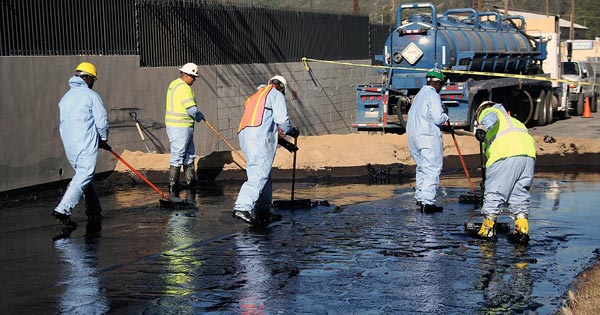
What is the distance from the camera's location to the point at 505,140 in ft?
31.9

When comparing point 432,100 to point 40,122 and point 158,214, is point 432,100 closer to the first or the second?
point 158,214

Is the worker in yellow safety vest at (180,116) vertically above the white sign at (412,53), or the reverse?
the white sign at (412,53)

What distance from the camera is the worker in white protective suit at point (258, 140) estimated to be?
1074cm

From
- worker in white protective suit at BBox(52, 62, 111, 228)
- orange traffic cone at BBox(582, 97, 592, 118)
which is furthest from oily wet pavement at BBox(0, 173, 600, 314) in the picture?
orange traffic cone at BBox(582, 97, 592, 118)

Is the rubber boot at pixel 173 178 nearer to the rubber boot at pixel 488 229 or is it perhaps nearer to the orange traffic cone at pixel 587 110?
the rubber boot at pixel 488 229

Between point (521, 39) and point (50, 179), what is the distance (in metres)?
17.1

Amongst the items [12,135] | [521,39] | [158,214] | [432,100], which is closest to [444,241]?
[432,100]

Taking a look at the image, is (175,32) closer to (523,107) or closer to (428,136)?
(428,136)

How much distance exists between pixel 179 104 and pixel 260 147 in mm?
3630

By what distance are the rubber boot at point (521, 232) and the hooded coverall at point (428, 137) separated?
2261mm

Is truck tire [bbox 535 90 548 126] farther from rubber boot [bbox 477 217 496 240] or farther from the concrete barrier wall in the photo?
rubber boot [bbox 477 217 496 240]

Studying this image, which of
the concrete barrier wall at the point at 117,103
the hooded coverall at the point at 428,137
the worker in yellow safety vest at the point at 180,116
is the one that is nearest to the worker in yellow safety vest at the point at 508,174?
the hooded coverall at the point at 428,137

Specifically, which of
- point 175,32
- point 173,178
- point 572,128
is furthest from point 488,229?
point 572,128

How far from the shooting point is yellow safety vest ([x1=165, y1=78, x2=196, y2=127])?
14.2 meters
